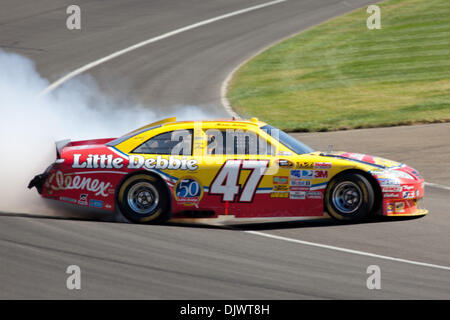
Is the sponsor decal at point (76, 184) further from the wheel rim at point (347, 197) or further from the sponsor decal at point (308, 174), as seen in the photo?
the wheel rim at point (347, 197)

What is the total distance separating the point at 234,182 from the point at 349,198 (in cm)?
165

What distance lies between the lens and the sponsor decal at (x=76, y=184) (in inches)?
427

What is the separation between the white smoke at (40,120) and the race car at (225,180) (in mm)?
1116

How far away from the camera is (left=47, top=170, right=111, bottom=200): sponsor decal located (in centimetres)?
1084

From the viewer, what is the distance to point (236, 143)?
10898 mm

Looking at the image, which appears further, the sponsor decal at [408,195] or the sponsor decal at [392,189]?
the sponsor decal at [408,195]

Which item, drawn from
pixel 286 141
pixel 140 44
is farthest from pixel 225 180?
pixel 140 44

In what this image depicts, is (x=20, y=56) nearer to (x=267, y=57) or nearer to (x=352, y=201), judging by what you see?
(x=267, y=57)

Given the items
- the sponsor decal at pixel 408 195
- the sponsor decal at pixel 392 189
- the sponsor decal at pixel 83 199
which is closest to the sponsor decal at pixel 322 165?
the sponsor decal at pixel 392 189

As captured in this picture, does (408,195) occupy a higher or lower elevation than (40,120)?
lower
